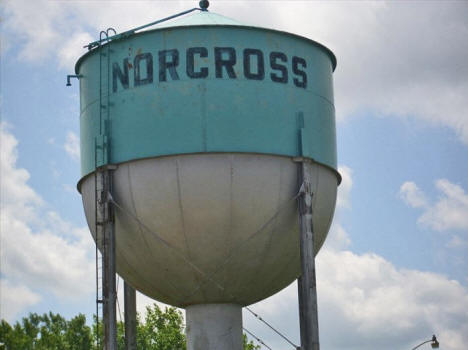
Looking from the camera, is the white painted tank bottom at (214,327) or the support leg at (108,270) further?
the white painted tank bottom at (214,327)

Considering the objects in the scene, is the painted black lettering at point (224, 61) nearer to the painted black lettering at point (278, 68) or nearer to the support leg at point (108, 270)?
the painted black lettering at point (278, 68)

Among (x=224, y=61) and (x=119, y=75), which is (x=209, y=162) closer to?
(x=224, y=61)

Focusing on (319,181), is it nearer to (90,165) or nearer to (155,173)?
(155,173)

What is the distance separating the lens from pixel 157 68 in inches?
796

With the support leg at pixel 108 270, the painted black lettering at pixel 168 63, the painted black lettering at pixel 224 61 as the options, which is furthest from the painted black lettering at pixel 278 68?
the support leg at pixel 108 270

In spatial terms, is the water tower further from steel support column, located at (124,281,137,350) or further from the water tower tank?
steel support column, located at (124,281,137,350)

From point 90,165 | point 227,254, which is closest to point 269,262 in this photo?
point 227,254

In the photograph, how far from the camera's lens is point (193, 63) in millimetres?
20000

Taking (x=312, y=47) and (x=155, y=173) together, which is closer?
(x=155, y=173)

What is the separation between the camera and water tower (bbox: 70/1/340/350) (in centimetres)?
1961

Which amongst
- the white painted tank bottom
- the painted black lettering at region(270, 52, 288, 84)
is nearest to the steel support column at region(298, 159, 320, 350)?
the white painted tank bottom

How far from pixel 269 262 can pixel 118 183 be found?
3.42 metres

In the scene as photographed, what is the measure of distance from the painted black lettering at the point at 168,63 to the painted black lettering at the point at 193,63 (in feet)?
0.82

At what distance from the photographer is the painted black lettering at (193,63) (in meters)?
20.0
